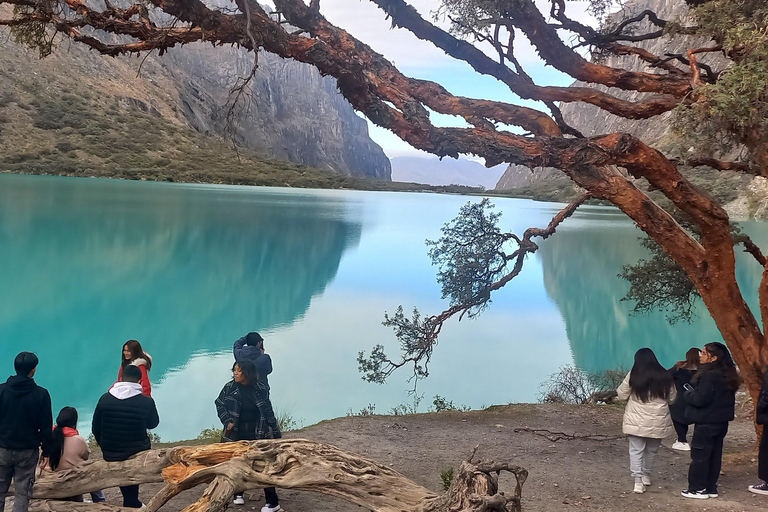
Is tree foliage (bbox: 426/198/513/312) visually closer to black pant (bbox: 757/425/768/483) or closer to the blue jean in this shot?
black pant (bbox: 757/425/768/483)

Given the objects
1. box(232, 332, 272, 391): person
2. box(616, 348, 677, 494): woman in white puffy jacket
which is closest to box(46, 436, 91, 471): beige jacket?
box(232, 332, 272, 391): person

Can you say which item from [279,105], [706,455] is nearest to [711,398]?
[706,455]

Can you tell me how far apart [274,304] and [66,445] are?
21.6 m

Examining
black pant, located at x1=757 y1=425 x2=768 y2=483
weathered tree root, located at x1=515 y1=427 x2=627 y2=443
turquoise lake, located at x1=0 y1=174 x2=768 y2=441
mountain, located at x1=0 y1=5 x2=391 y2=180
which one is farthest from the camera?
mountain, located at x1=0 y1=5 x2=391 y2=180

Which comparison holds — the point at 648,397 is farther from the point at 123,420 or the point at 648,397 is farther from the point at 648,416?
the point at 123,420

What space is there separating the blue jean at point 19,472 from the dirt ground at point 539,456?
3.63 feet

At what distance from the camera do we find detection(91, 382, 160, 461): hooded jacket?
429 cm

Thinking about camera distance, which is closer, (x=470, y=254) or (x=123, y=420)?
(x=123, y=420)

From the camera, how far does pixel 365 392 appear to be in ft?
48.2

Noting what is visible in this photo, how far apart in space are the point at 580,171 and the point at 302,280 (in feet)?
87.6

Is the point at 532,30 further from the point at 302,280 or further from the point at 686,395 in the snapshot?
the point at 302,280

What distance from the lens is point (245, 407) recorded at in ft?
15.6

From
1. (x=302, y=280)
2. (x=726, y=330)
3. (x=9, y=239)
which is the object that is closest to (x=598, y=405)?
(x=726, y=330)

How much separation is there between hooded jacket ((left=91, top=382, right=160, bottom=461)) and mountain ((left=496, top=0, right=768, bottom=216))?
413cm
